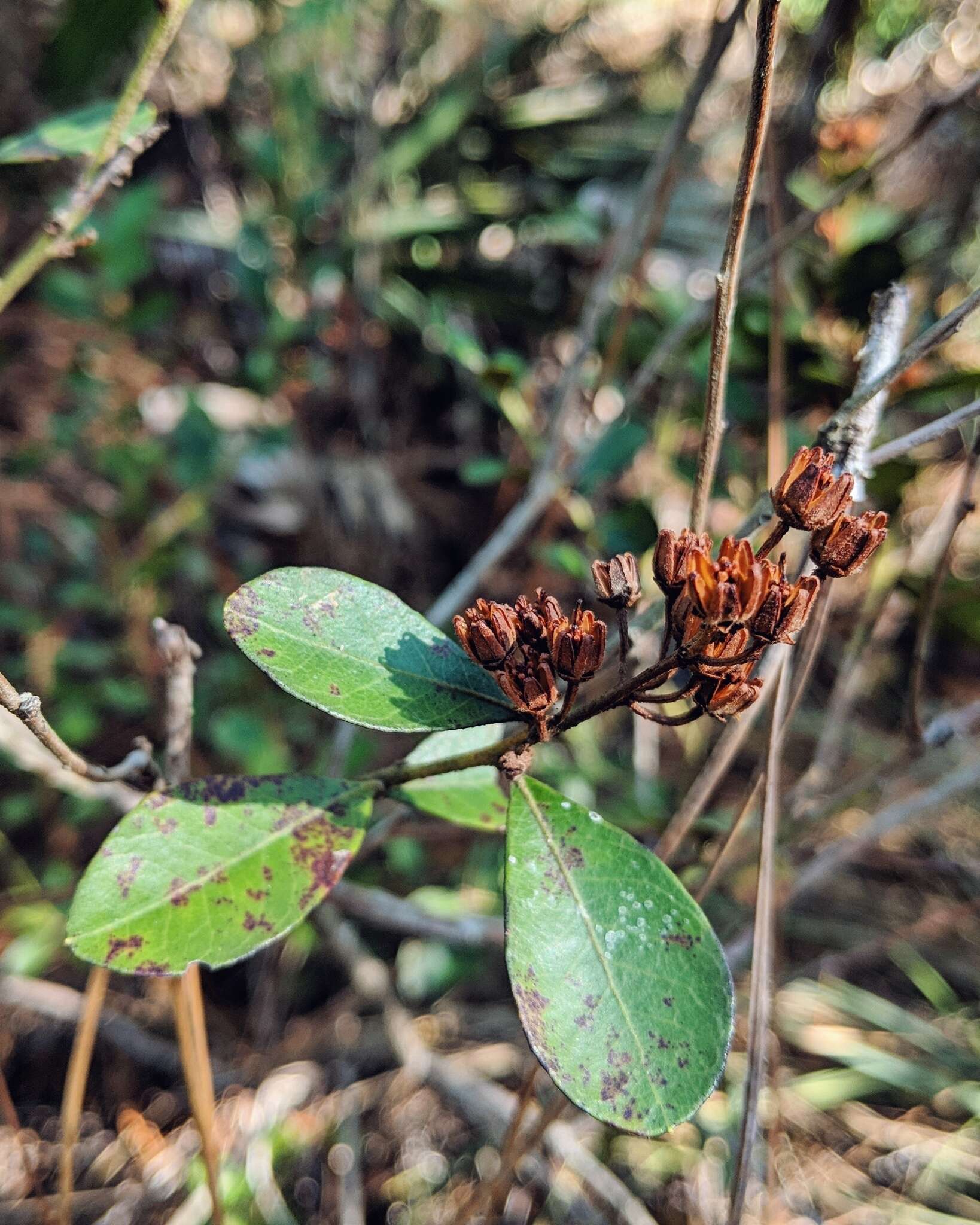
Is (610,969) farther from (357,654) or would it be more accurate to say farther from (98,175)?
(98,175)

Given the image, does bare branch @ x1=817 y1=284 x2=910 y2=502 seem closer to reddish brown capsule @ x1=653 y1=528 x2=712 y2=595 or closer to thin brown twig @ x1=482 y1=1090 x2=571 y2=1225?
reddish brown capsule @ x1=653 y1=528 x2=712 y2=595

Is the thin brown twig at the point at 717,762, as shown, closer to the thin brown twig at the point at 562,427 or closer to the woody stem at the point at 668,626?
the woody stem at the point at 668,626

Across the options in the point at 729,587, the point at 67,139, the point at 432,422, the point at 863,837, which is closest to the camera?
the point at 729,587

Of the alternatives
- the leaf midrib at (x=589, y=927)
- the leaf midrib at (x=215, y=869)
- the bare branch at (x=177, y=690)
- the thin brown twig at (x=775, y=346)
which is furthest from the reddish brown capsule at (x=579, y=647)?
the thin brown twig at (x=775, y=346)

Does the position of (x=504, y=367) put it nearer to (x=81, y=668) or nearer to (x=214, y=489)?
(x=214, y=489)

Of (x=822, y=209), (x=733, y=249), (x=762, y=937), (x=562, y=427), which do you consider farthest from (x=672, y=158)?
(x=762, y=937)

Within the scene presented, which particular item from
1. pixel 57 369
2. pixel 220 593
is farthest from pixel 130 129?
pixel 57 369
